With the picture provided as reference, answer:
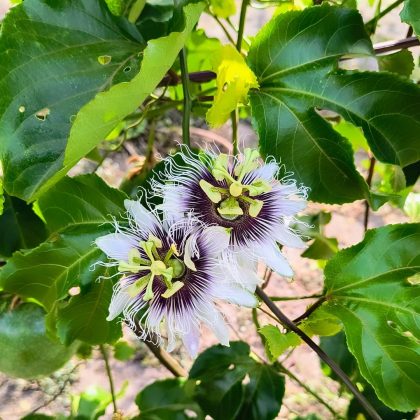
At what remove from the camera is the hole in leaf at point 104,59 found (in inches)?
19.2

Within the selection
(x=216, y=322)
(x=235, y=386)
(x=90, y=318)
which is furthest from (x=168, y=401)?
(x=216, y=322)

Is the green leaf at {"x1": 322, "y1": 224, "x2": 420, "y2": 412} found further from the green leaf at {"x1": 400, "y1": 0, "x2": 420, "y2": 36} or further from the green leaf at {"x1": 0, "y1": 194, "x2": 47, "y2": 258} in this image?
the green leaf at {"x1": 0, "y1": 194, "x2": 47, "y2": 258}

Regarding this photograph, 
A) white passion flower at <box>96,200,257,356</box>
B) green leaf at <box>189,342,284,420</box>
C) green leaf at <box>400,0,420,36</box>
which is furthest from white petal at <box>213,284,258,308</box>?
green leaf at <box>189,342,284,420</box>

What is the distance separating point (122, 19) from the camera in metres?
0.50

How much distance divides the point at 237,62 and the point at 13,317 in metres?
0.40

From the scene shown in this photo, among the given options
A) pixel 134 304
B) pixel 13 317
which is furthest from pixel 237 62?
pixel 13 317

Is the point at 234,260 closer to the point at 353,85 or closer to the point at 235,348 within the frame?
the point at 353,85

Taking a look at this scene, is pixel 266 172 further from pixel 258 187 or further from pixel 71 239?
pixel 71 239

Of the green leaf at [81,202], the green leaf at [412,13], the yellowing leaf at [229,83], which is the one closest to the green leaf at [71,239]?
the green leaf at [81,202]

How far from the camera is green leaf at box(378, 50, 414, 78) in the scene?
581 mm

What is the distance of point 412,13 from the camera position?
0.45 metres

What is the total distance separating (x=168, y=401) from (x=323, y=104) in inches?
18.2

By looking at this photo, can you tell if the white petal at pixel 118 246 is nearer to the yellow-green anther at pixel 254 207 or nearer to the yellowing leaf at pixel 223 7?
the yellow-green anther at pixel 254 207

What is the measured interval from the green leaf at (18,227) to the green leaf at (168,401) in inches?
10.2
